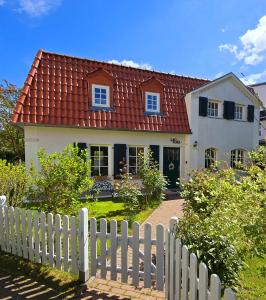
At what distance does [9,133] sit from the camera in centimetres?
2150

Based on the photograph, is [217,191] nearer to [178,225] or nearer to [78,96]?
[178,225]

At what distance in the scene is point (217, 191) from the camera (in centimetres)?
457

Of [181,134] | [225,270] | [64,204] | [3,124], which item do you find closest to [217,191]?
[225,270]

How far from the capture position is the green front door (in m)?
15.2

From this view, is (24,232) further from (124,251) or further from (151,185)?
(151,185)

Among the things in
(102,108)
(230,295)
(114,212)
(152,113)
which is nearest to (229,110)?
(152,113)

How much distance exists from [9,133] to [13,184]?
55.5 feet

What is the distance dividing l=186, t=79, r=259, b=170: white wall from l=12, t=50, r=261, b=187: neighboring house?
6 centimetres

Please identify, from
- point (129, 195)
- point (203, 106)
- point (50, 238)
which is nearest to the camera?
point (50, 238)

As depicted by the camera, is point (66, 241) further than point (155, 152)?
No

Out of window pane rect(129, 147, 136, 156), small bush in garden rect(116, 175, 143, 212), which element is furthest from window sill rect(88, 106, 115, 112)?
small bush in garden rect(116, 175, 143, 212)

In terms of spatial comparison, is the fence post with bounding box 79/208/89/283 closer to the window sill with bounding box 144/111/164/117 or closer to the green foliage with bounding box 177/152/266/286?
the green foliage with bounding box 177/152/266/286

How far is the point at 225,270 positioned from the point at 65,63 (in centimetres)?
1299

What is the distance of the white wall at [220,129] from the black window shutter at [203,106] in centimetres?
22
